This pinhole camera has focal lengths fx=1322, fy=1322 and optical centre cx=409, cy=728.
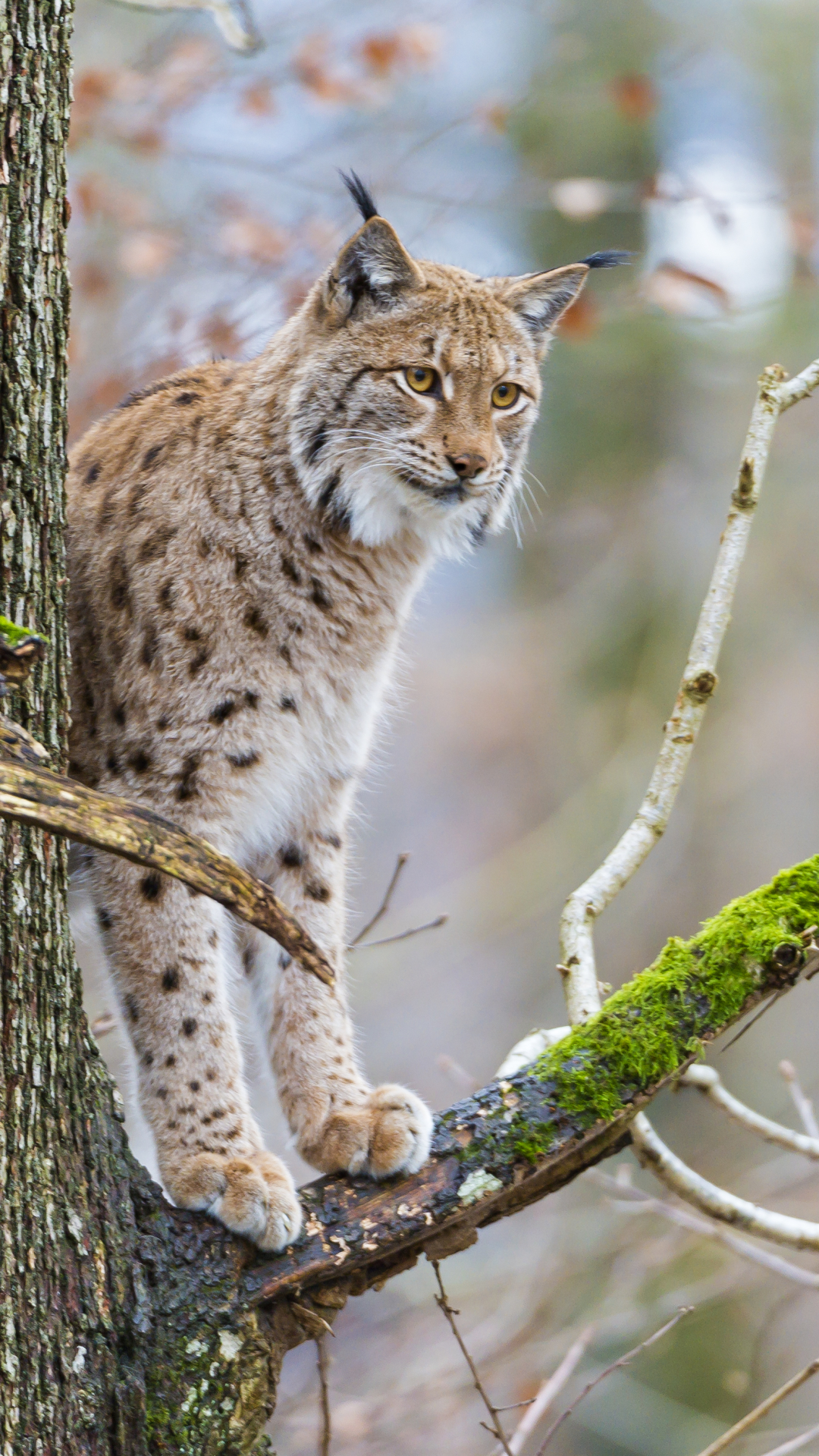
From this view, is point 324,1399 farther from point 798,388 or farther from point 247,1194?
point 798,388

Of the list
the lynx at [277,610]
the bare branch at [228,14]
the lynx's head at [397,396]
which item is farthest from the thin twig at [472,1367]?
the bare branch at [228,14]

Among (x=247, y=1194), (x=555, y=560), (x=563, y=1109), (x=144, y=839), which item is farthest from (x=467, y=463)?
(x=555, y=560)

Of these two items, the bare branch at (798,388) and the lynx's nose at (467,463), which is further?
the lynx's nose at (467,463)

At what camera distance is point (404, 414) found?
3.68 metres

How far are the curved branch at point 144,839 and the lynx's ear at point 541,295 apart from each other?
2716 millimetres

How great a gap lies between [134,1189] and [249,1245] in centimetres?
30

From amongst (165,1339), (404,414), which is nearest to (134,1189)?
(165,1339)

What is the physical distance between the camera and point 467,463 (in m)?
3.61

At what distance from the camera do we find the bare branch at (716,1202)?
284 centimetres

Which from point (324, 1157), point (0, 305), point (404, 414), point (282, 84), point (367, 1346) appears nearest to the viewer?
point (0, 305)

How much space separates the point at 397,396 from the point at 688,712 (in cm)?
128

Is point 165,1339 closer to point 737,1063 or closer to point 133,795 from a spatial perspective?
point 133,795

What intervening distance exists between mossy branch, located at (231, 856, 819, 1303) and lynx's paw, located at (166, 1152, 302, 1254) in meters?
0.05

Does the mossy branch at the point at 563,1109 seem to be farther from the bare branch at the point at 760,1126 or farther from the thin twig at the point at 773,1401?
the thin twig at the point at 773,1401
